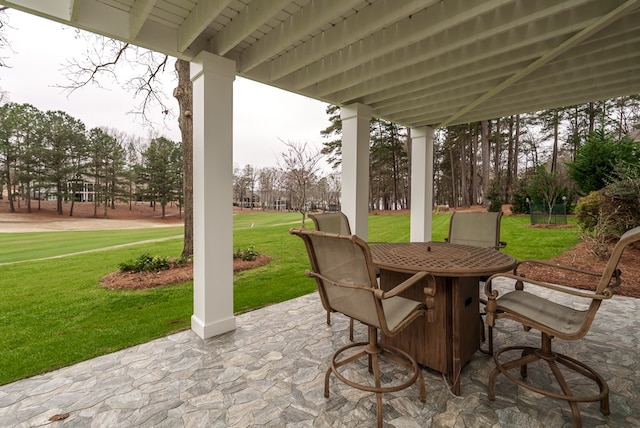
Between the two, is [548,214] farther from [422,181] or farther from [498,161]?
[498,161]

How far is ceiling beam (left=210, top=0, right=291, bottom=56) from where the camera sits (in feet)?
6.51

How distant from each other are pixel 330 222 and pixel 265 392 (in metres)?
1.70

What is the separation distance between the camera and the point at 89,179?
637 inches

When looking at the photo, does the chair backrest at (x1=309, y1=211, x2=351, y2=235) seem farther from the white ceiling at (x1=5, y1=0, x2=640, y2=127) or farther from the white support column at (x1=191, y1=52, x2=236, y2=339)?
the white ceiling at (x1=5, y1=0, x2=640, y2=127)

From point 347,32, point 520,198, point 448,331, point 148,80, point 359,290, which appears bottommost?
point 448,331

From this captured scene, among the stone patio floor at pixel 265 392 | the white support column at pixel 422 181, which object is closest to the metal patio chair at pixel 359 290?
the stone patio floor at pixel 265 392

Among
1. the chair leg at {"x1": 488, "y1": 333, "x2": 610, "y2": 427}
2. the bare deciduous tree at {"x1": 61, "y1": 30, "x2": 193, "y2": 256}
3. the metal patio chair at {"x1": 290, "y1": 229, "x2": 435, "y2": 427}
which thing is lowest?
the chair leg at {"x1": 488, "y1": 333, "x2": 610, "y2": 427}

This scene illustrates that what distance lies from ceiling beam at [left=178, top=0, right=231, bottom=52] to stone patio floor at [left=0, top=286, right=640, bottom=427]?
2.59 meters

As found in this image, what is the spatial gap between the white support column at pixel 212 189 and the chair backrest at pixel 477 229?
2.77 meters

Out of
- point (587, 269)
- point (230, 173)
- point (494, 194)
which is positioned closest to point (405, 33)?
point (230, 173)

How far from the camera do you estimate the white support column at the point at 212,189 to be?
99.7 inches

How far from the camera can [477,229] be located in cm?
333

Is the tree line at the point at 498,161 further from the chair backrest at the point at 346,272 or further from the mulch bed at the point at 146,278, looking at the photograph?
the chair backrest at the point at 346,272

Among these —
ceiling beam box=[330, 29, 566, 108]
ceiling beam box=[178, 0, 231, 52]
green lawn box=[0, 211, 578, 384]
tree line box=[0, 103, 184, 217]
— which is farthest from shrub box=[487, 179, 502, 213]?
tree line box=[0, 103, 184, 217]
